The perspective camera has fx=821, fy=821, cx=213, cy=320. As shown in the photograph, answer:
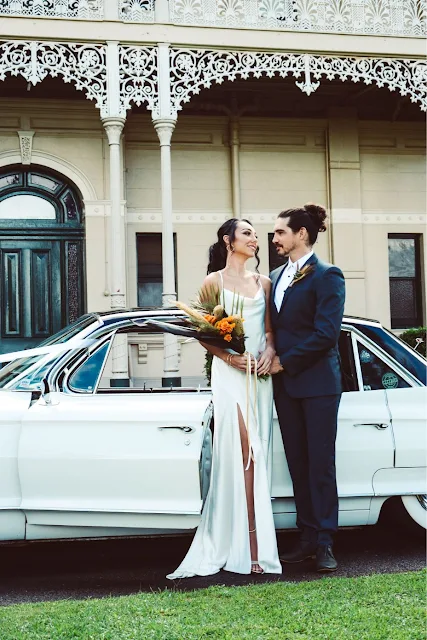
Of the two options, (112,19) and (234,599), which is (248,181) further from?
(234,599)

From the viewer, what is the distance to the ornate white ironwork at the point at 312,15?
12133 millimetres

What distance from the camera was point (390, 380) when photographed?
5.49 m

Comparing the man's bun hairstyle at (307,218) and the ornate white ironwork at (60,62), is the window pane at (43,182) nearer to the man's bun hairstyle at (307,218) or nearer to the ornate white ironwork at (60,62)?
the ornate white ironwork at (60,62)

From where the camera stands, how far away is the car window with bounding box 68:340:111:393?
5.22 meters

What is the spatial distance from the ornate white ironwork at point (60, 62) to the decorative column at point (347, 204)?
4857 millimetres

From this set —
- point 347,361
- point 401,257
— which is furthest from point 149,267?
point 347,361

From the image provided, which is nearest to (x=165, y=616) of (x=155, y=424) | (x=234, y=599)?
(x=234, y=599)

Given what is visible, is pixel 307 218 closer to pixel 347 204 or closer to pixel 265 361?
pixel 265 361

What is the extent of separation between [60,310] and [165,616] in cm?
1034

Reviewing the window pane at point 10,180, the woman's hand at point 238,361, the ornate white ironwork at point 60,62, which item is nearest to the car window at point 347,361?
the woman's hand at point 238,361

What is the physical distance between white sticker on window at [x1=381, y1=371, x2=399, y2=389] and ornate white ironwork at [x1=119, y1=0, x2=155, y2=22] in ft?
27.1

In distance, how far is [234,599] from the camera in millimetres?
4258

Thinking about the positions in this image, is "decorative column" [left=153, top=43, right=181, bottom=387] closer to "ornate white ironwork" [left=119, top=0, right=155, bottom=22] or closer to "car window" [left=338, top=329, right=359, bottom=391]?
"ornate white ironwork" [left=119, top=0, right=155, bottom=22]

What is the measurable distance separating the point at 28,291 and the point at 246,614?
1053 centimetres
